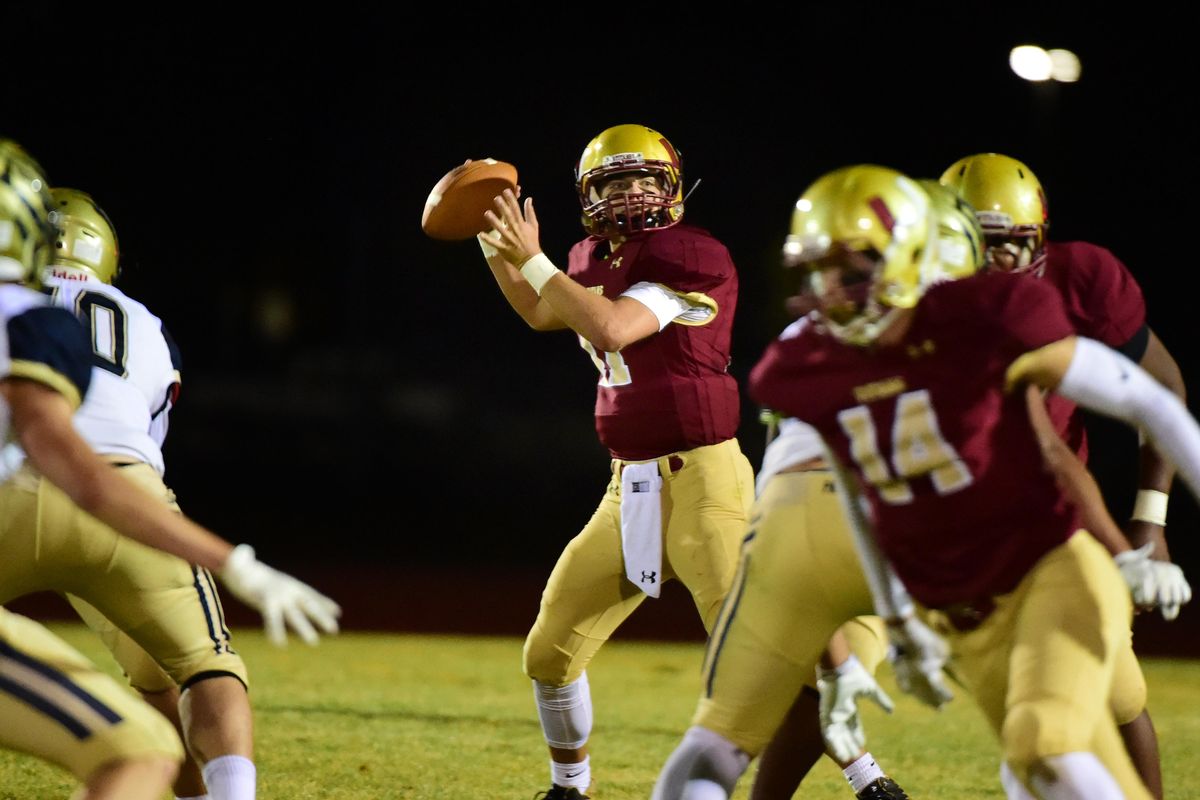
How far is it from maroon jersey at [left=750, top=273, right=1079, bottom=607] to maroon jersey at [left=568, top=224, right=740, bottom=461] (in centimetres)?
141

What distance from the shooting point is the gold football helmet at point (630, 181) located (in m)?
4.30

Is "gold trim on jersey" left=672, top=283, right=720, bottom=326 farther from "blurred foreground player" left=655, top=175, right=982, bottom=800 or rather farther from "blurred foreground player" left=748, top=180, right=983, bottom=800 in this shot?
"blurred foreground player" left=655, top=175, right=982, bottom=800

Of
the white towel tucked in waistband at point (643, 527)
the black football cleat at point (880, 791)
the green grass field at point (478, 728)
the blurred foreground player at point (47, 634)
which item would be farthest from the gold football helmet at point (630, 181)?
the blurred foreground player at point (47, 634)

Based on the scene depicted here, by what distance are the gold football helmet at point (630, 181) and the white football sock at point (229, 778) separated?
1914mm

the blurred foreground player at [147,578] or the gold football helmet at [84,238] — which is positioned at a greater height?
the gold football helmet at [84,238]

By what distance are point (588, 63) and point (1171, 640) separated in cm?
1075

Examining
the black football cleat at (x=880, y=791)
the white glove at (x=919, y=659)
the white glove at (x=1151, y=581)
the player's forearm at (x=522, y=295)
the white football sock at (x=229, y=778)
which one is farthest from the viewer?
the player's forearm at (x=522, y=295)

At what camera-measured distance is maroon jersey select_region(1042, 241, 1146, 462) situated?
357 cm

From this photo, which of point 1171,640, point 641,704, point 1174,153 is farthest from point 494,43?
point 641,704

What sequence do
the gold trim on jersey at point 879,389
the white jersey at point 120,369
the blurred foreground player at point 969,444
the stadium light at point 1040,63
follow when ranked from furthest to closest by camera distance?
the stadium light at point 1040,63 < the white jersey at point 120,369 < the gold trim on jersey at point 879,389 < the blurred foreground player at point 969,444

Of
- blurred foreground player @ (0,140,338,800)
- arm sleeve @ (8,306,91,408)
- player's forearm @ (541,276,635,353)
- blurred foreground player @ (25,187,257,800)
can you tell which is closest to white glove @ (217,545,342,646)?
blurred foreground player @ (0,140,338,800)

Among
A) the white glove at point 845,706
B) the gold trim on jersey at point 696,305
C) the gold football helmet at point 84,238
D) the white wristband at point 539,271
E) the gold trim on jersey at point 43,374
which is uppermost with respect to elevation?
the gold football helmet at point 84,238

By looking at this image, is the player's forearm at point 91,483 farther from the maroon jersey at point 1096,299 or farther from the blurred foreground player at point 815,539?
the maroon jersey at point 1096,299

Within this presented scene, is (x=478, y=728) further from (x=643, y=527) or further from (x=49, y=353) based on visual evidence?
(x=49, y=353)
